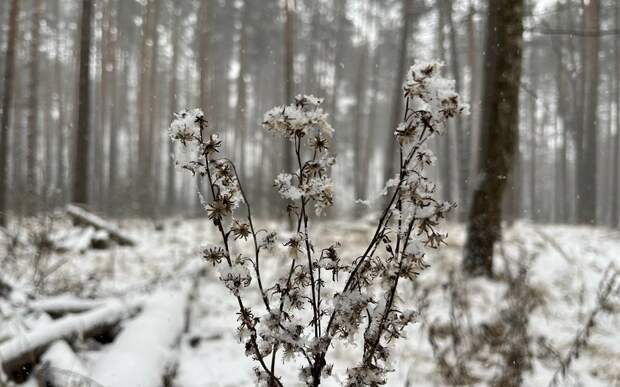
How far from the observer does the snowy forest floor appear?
11.1 ft

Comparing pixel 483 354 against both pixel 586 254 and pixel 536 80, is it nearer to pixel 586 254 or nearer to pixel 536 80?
pixel 586 254

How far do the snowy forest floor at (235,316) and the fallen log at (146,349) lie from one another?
11 millimetres

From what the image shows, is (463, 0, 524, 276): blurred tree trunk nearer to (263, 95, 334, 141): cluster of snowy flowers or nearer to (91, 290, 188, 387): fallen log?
(91, 290, 188, 387): fallen log

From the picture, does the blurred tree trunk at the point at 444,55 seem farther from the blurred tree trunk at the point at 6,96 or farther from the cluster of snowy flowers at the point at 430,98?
the cluster of snowy flowers at the point at 430,98

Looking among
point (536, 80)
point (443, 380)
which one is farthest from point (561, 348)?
point (536, 80)

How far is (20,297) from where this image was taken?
14.0ft

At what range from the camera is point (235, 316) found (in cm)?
495

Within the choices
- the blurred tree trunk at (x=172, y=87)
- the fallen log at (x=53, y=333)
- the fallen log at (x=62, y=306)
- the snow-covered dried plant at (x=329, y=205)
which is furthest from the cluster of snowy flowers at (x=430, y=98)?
the blurred tree trunk at (x=172, y=87)

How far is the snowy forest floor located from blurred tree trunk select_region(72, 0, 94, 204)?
2595 mm

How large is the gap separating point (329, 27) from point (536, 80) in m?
12.0

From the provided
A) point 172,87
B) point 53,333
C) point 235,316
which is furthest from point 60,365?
point 172,87

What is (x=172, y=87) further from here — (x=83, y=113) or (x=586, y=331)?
(x=586, y=331)

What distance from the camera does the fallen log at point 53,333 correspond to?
2832 millimetres

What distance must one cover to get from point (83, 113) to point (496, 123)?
765 centimetres
